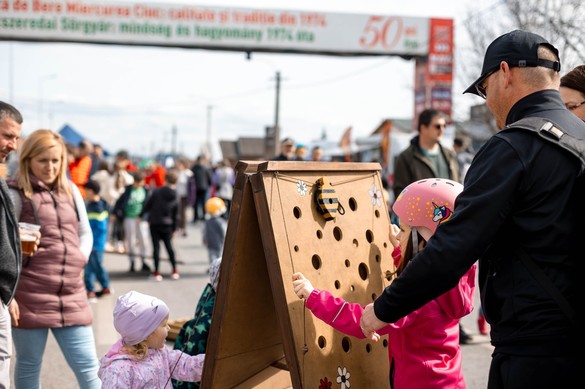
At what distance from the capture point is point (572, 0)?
1677 centimetres

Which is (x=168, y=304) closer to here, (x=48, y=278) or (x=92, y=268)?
(x=92, y=268)

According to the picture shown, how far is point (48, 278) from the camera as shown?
172 inches

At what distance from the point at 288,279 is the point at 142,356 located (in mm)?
846

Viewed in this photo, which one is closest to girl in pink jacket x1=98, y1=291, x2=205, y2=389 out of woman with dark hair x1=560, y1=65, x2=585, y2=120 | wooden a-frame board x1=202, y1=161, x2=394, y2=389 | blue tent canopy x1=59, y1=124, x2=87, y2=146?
wooden a-frame board x1=202, y1=161, x2=394, y2=389

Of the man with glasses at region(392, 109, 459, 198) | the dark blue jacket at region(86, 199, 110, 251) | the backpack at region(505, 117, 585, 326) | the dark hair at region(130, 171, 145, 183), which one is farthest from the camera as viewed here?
the dark hair at region(130, 171, 145, 183)

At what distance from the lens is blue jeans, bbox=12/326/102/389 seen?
4242 millimetres

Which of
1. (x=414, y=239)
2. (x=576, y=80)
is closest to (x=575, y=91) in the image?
(x=576, y=80)

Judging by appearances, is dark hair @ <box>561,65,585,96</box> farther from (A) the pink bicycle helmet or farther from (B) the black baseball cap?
(B) the black baseball cap

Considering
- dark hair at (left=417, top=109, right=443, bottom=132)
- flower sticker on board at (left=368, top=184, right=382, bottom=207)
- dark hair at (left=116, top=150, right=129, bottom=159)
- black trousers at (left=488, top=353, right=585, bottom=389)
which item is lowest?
black trousers at (left=488, top=353, right=585, bottom=389)

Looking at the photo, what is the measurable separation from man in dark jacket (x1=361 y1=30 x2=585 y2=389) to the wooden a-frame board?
82cm

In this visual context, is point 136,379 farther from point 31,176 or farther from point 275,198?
point 31,176

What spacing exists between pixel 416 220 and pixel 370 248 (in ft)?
1.84

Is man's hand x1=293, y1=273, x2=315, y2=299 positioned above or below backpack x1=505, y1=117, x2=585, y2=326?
below

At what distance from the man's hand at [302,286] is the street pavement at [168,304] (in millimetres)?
3122
